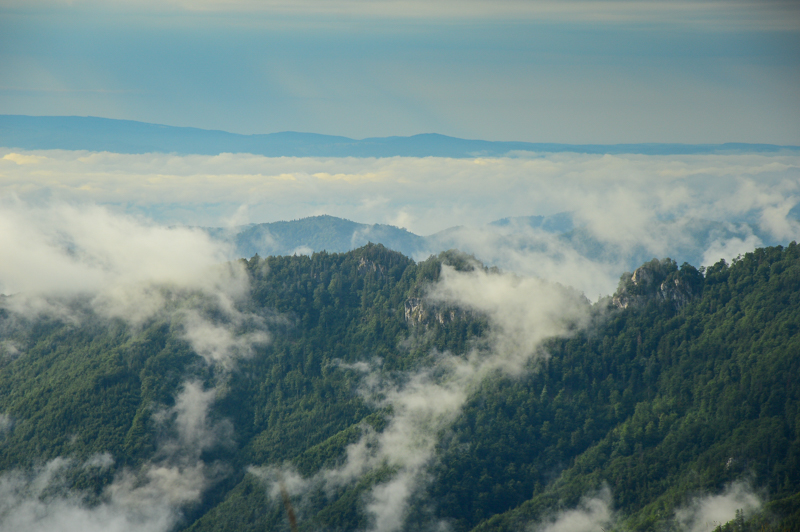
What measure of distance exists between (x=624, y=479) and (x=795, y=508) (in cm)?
4679

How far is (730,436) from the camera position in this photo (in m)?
197

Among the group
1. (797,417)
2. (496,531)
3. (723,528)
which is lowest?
(496,531)

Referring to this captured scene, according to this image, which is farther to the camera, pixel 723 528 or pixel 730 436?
pixel 730 436

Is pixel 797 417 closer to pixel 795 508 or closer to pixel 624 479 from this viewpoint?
pixel 795 508

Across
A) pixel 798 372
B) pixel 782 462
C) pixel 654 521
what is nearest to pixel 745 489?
pixel 782 462

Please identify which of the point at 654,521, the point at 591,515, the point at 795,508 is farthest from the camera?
the point at 591,515

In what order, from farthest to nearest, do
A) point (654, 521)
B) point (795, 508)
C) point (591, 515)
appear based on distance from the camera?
point (591, 515)
point (654, 521)
point (795, 508)

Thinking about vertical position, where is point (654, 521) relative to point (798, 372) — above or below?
below

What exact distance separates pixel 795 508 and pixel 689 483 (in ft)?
94.9

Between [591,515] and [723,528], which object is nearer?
[723,528]

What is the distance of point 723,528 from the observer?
16550 cm

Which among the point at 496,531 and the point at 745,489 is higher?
the point at 745,489

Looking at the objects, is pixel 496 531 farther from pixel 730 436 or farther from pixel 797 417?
pixel 797 417

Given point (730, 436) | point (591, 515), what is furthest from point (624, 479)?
point (730, 436)
